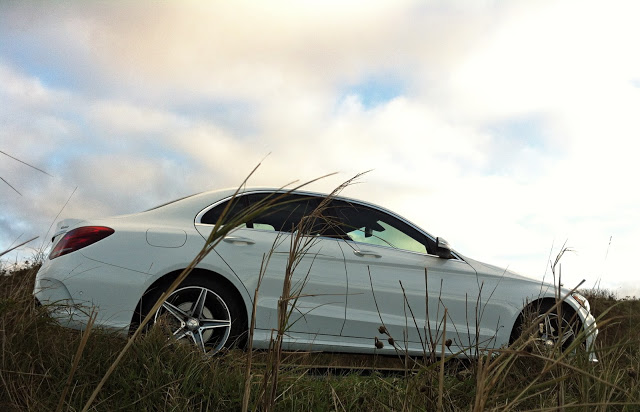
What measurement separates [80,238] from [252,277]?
145 cm

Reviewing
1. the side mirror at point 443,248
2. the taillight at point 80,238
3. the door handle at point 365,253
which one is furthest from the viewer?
the side mirror at point 443,248

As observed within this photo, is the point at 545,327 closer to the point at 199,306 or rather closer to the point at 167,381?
the point at 167,381

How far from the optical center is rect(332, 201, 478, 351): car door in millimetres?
5477

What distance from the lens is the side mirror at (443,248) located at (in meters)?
5.99

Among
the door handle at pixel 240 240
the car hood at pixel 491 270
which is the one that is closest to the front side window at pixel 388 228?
the car hood at pixel 491 270

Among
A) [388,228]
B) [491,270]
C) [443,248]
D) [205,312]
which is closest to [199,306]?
[205,312]

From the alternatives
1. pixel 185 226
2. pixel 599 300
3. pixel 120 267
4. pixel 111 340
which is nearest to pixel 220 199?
pixel 185 226

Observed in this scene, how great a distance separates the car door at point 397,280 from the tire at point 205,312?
3.54ft

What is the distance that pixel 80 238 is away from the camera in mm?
4816

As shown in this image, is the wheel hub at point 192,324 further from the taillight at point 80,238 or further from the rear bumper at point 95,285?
the taillight at point 80,238

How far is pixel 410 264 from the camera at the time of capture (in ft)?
19.3

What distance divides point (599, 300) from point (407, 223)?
7956 mm

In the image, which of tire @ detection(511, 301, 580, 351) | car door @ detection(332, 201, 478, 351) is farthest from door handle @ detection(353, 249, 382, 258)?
tire @ detection(511, 301, 580, 351)

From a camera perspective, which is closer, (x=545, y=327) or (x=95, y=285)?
(x=545, y=327)
